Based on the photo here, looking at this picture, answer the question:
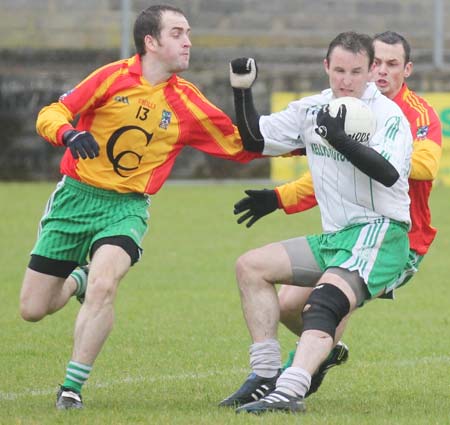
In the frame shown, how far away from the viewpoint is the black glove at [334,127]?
5.64 metres

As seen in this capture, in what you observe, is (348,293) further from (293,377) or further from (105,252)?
(105,252)

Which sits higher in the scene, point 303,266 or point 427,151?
point 427,151

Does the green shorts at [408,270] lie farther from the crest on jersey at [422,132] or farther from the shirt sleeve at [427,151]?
the crest on jersey at [422,132]

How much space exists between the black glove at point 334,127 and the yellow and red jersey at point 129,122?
85cm

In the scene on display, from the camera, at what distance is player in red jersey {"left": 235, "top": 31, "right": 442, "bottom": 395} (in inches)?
252

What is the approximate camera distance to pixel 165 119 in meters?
6.46

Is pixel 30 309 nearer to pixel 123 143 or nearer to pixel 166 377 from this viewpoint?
pixel 166 377

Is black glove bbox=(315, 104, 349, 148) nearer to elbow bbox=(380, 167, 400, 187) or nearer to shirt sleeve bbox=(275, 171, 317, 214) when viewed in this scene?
elbow bbox=(380, 167, 400, 187)

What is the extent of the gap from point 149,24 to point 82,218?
112 cm

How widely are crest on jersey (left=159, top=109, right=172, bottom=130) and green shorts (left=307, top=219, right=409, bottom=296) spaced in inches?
45.0

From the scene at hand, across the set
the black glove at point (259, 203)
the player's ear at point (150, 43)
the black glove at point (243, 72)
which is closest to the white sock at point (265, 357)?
the black glove at point (259, 203)

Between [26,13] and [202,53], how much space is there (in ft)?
10.8

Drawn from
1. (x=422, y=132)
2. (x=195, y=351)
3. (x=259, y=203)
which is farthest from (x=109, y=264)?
(x=195, y=351)

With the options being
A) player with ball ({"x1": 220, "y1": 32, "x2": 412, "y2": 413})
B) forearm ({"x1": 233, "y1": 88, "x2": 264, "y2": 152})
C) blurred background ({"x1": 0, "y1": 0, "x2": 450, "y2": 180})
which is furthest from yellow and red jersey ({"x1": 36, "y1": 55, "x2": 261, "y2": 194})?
blurred background ({"x1": 0, "y1": 0, "x2": 450, "y2": 180})
